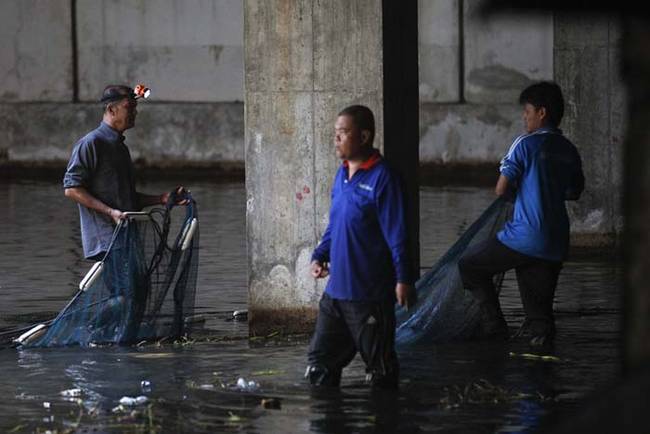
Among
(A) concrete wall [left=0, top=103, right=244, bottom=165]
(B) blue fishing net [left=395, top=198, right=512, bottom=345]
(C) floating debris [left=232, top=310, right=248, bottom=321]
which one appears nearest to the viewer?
(B) blue fishing net [left=395, top=198, right=512, bottom=345]

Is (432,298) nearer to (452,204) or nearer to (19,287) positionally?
(19,287)

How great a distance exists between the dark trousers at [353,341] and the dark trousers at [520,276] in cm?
186

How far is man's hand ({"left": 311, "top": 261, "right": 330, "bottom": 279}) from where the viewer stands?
9.09m

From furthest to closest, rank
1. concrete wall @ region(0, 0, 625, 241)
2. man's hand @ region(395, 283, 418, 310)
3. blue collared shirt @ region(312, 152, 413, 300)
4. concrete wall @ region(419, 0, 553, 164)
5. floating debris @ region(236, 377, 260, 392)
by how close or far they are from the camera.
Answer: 1. concrete wall @ region(0, 0, 625, 241)
2. concrete wall @ region(419, 0, 553, 164)
3. floating debris @ region(236, 377, 260, 392)
4. blue collared shirt @ region(312, 152, 413, 300)
5. man's hand @ region(395, 283, 418, 310)

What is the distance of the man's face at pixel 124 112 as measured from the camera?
11.4 metres

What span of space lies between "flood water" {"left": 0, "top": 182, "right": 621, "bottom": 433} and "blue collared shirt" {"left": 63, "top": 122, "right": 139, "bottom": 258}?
797 millimetres

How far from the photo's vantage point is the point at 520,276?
1088 cm

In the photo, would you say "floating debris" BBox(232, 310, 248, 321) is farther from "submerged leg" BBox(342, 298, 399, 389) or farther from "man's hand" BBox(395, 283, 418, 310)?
"man's hand" BBox(395, 283, 418, 310)

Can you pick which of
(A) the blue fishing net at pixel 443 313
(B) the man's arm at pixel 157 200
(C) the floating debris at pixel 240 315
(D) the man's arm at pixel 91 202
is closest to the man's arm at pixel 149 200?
(B) the man's arm at pixel 157 200

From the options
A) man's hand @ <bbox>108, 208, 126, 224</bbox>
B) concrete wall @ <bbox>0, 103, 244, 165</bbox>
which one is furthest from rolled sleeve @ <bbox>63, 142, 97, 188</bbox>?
concrete wall @ <bbox>0, 103, 244, 165</bbox>

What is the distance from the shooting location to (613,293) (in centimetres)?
1374

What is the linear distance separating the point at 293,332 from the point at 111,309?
1294 millimetres

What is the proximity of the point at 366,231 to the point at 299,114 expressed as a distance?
2673 mm

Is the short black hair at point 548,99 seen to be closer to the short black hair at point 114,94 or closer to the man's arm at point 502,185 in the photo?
the man's arm at point 502,185
